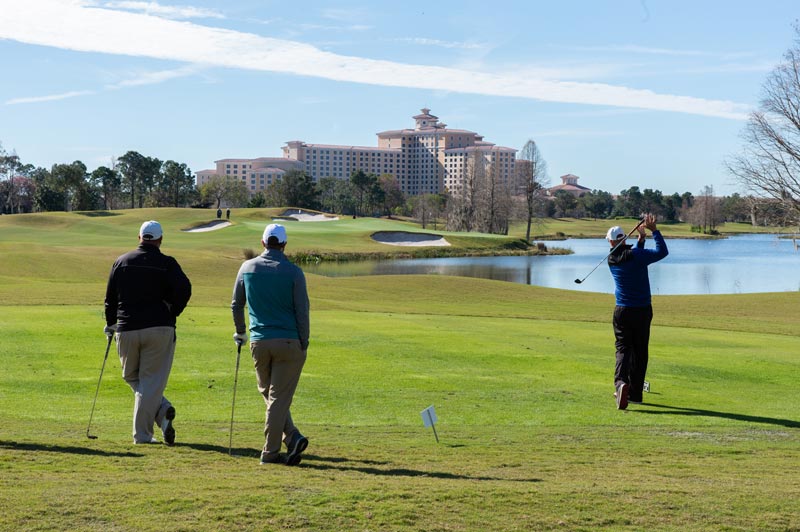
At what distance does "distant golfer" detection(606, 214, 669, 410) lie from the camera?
1285 centimetres

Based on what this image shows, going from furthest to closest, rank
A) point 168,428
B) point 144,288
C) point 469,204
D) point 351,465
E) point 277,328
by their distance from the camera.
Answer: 1. point 469,204
2. point 144,288
3. point 168,428
4. point 277,328
5. point 351,465

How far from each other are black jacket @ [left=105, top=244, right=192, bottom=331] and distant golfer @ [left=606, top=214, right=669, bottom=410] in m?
Result: 6.44

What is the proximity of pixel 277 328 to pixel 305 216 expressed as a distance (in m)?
134

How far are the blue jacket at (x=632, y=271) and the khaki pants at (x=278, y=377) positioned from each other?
19.1 feet

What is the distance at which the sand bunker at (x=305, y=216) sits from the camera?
138750 mm

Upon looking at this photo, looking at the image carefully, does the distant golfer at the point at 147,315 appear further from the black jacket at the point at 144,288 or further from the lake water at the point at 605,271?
the lake water at the point at 605,271

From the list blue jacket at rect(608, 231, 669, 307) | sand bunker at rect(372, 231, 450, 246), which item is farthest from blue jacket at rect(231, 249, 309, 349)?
sand bunker at rect(372, 231, 450, 246)

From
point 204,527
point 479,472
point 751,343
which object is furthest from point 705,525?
point 751,343

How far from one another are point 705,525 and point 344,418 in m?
5.91

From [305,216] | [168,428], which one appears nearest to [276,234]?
[168,428]

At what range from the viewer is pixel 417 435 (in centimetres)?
1041

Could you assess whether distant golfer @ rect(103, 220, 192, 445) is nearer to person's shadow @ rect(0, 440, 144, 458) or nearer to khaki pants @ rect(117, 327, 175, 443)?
khaki pants @ rect(117, 327, 175, 443)

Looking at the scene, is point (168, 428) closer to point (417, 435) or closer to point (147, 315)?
point (147, 315)

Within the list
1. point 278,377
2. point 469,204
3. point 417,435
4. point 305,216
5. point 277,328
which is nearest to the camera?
point 277,328
